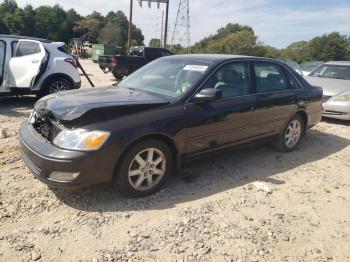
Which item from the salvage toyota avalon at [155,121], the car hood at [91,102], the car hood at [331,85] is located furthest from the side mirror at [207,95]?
Result: the car hood at [331,85]

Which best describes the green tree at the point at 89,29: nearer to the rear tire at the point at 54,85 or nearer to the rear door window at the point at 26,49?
the rear door window at the point at 26,49

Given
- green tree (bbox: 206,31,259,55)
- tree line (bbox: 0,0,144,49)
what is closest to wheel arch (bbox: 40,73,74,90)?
green tree (bbox: 206,31,259,55)

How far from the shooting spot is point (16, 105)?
8602 millimetres

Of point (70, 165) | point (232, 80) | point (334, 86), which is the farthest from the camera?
point (334, 86)

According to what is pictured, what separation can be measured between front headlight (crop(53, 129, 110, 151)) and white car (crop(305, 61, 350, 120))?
6.57 meters

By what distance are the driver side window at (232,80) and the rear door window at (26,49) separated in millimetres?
5548

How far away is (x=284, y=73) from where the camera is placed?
18.5 ft

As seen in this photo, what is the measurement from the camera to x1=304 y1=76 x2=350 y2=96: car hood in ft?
28.2

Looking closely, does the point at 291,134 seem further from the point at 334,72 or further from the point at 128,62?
the point at 128,62

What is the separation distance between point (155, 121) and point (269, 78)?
2409 mm

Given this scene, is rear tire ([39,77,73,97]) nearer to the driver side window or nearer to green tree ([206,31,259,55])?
the driver side window

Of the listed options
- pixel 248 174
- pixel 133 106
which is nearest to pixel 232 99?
pixel 248 174

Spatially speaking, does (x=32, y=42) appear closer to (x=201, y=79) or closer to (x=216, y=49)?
(x=201, y=79)

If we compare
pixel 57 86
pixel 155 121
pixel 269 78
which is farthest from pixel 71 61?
pixel 155 121
